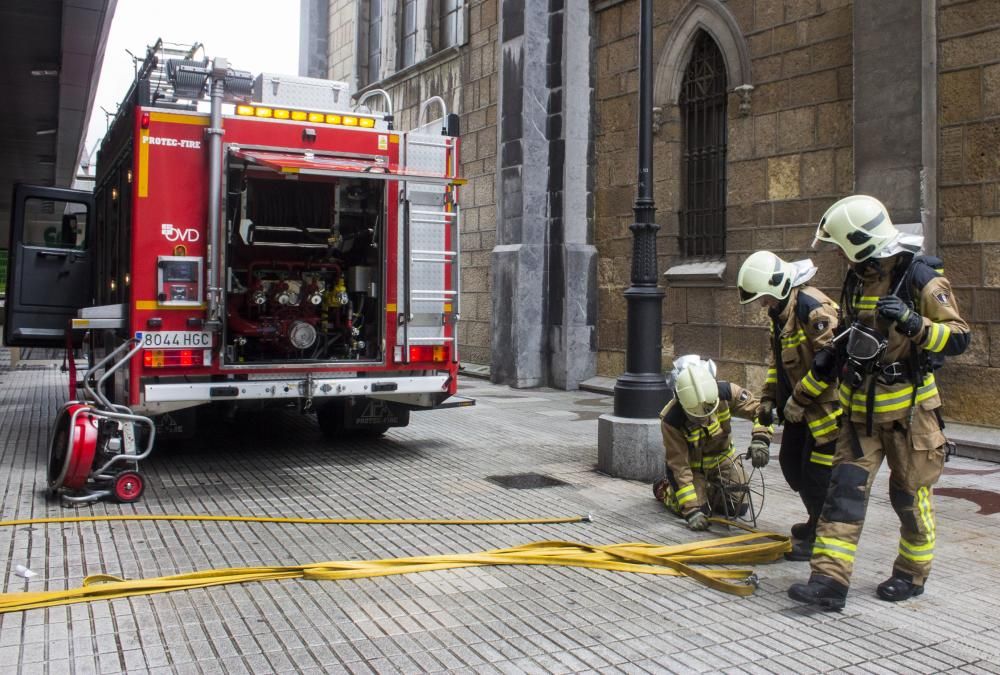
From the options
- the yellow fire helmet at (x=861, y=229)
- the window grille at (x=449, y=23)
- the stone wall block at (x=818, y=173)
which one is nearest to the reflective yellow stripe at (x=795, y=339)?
the yellow fire helmet at (x=861, y=229)

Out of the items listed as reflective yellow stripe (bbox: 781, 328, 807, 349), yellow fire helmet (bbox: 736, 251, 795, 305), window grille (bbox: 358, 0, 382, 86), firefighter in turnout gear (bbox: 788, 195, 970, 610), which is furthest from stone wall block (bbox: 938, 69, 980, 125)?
window grille (bbox: 358, 0, 382, 86)

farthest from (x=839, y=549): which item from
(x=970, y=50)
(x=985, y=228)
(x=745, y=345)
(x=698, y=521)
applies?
(x=745, y=345)

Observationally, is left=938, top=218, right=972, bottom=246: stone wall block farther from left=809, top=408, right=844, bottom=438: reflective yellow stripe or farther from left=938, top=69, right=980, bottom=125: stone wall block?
left=809, top=408, right=844, bottom=438: reflective yellow stripe

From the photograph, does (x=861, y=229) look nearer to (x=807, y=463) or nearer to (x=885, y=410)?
(x=885, y=410)

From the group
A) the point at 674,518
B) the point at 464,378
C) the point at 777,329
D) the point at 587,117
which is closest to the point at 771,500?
the point at 674,518

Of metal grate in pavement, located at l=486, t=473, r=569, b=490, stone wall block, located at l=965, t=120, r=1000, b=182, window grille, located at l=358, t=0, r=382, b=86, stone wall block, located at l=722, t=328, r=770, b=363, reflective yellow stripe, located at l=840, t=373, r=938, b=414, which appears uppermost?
window grille, located at l=358, t=0, r=382, b=86

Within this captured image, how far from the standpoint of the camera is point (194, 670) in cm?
370

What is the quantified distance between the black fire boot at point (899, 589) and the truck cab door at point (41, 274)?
8.22m

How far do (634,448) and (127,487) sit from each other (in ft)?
12.4

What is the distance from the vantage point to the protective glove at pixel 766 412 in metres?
5.55

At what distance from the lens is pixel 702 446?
6.13 m

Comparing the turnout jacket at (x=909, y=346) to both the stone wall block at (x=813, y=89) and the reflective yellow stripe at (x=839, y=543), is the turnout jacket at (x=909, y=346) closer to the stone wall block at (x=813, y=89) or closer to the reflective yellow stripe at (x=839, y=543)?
the reflective yellow stripe at (x=839, y=543)

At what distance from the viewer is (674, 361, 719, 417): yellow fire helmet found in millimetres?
5809

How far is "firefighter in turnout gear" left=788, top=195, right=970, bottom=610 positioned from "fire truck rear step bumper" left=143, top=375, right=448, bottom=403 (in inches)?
176
